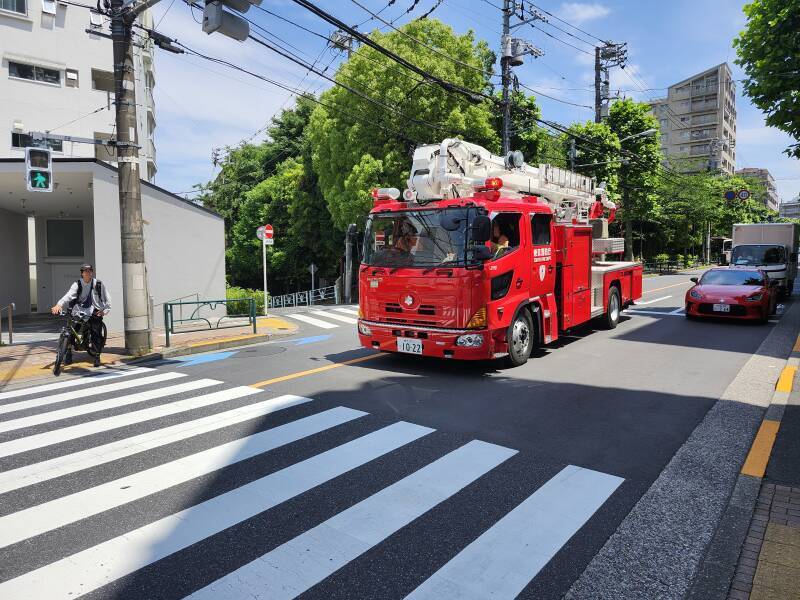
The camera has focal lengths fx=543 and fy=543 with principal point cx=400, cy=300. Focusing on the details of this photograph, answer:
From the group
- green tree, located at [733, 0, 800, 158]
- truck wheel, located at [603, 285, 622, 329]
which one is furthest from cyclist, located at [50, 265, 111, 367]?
green tree, located at [733, 0, 800, 158]

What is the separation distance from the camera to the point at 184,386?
8.12 meters

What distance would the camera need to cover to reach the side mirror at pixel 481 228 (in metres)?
7.64

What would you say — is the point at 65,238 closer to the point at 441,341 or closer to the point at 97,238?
the point at 97,238

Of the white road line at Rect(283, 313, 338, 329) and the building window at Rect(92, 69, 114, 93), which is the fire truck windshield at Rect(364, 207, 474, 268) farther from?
the building window at Rect(92, 69, 114, 93)

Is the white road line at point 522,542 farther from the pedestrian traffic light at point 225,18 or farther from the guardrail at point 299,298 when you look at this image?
the guardrail at point 299,298

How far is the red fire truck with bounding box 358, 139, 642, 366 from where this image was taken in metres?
8.03

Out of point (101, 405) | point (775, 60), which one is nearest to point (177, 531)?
point (101, 405)

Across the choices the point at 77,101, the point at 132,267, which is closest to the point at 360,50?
the point at 77,101

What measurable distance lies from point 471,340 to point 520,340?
1.34 meters

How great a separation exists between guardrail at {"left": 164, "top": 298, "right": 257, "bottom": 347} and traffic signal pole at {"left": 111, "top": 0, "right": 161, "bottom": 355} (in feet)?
2.35

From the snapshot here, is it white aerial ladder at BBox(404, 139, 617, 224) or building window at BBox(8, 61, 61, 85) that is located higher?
building window at BBox(8, 61, 61, 85)

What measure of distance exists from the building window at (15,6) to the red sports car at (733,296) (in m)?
29.3

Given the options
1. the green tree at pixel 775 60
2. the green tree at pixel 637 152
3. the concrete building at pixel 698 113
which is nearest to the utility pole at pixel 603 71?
the green tree at pixel 637 152

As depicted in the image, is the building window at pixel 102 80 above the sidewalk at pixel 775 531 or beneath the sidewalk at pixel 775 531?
above
